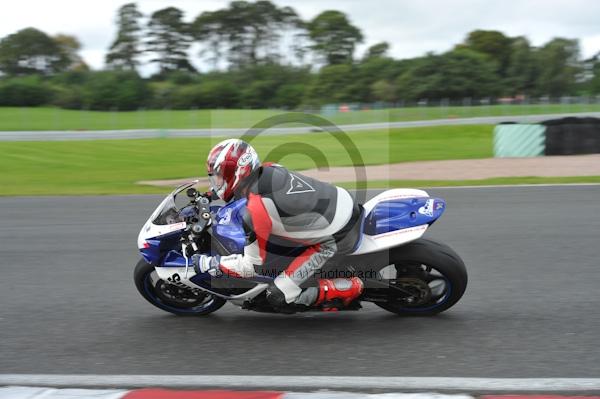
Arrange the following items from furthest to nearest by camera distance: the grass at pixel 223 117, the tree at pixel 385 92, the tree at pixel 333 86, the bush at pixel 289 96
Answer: the tree at pixel 333 86, the bush at pixel 289 96, the tree at pixel 385 92, the grass at pixel 223 117

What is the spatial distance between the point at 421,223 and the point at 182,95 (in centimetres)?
6638

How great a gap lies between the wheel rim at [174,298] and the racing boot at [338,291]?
1041 millimetres

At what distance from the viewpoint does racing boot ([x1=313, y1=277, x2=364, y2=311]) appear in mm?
5027

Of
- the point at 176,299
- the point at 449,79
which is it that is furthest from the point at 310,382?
the point at 449,79

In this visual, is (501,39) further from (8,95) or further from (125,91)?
(8,95)

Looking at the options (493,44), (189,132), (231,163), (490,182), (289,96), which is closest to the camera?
(231,163)

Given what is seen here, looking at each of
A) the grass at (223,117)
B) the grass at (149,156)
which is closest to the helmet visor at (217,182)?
the grass at (149,156)

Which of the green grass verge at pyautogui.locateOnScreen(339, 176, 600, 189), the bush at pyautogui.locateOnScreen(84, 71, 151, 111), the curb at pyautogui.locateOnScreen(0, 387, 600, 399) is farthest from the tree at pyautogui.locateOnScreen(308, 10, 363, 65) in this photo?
the curb at pyautogui.locateOnScreen(0, 387, 600, 399)

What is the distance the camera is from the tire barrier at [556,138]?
18625 millimetres

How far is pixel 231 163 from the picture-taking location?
191 inches

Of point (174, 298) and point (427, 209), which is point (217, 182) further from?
point (427, 209)

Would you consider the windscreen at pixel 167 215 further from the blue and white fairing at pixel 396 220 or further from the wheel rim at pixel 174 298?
the blue and white fairing at pixel 396 220

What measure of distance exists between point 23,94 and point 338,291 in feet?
212

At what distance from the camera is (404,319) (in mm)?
5277
